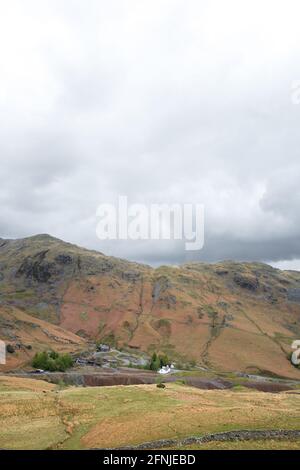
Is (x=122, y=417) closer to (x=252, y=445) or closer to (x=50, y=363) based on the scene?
(x=252, y=445)

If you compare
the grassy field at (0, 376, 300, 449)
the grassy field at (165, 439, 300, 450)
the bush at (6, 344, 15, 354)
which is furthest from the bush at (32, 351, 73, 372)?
the grassy field at (165, 439, 300, 450)

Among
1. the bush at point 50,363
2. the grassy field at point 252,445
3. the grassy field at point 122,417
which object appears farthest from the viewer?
the bush at point 50,363

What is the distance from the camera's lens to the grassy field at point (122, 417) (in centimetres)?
4753

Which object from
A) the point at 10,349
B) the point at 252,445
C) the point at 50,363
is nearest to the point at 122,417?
the point at 252,445

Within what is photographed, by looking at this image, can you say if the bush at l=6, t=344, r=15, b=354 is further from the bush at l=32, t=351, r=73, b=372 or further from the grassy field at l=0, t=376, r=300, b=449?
the grassy field at l=0, t=376, r=300, b=449

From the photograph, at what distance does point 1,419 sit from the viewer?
6003 cm

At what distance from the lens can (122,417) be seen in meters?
57.9

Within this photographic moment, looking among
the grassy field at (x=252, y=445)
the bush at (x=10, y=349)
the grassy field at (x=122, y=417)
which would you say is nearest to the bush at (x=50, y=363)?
the bush at (x=10, y=349)

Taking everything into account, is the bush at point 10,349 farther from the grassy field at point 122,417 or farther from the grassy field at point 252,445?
the grassy field at point 252,445

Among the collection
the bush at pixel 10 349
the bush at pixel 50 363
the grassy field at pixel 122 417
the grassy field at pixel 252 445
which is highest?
the grassy field at pixel 252 445

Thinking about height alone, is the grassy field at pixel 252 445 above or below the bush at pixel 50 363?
above
